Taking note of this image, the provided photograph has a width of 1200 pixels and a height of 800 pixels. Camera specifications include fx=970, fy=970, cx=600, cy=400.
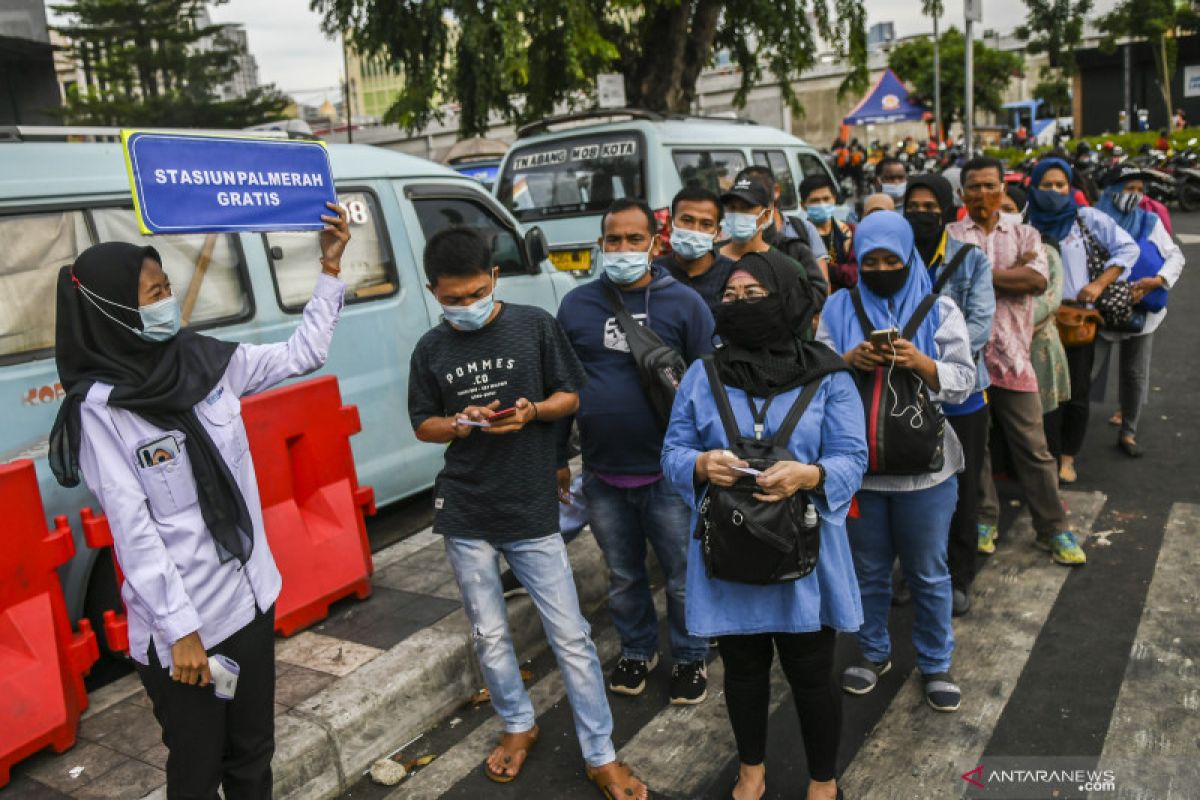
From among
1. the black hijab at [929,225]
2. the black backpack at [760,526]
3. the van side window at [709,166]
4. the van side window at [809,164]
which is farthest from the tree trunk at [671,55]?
the black backpack at [760,526]

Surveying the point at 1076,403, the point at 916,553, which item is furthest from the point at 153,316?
the point at 1076,403

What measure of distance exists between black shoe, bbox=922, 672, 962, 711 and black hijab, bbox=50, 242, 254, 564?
251 centimetres

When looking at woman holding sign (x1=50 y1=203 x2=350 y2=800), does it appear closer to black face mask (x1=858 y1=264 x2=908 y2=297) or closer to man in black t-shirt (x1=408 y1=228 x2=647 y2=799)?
man in black t-shirt (x1=408 y1=228 x2=647 y2=799)

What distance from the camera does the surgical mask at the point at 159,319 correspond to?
2.39m

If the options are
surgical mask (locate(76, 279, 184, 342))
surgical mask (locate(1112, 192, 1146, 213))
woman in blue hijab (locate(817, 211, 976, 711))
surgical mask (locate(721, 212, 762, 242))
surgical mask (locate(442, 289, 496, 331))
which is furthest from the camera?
surgical mask (locate(1112, 192, 1146, 213))

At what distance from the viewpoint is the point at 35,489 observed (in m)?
3.36

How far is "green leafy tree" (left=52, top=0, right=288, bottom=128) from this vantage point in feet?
138

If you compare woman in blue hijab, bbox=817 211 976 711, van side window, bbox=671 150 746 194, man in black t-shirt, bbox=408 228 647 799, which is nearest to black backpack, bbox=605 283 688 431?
man in black t-shirt, bbox=408 228 647 799

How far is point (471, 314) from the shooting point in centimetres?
310

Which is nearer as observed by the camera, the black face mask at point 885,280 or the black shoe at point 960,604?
the black face mask at point 885,280

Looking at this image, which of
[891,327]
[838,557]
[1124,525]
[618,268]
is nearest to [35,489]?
[618,268]

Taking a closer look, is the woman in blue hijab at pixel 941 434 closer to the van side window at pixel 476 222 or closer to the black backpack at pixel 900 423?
the black backpack at pixel 900 423

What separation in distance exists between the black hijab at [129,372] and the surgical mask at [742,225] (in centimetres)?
294

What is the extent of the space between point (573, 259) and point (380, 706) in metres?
5.57
